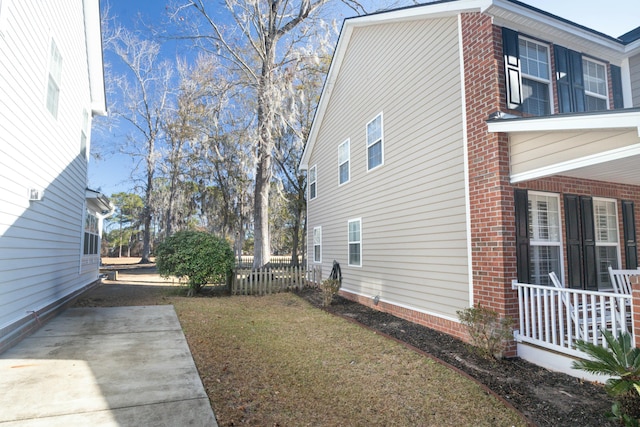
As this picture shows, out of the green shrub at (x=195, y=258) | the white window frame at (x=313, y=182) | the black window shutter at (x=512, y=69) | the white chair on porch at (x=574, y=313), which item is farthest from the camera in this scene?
the white window frame at (x=313, y=182)

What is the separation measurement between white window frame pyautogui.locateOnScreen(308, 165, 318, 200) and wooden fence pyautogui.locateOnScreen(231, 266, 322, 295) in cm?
313

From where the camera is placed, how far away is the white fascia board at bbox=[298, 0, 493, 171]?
566cm

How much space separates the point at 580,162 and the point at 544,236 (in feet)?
5.80

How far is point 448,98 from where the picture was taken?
6.05 metres

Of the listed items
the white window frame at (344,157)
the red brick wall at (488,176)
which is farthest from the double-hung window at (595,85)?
the white window frame at (344,157)

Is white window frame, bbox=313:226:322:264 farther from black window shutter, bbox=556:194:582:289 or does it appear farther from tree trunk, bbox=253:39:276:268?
black window shutter, bbox=556:194:582:289

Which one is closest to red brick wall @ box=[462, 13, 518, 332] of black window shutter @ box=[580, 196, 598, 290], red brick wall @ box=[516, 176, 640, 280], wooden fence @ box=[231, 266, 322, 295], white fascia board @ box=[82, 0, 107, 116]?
red brick wall @ box=[516, 176, 640, 280]

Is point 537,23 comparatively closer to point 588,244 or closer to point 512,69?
point 512,69

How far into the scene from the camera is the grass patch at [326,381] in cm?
321

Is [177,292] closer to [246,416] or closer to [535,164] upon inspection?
[246,416]

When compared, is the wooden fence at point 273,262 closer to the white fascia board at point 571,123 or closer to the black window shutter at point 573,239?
the black window shutter at point 573,239

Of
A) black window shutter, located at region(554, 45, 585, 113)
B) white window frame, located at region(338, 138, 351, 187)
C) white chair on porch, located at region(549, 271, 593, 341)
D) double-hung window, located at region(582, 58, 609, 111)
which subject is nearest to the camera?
white chair on porch, located at region(549, 271, 593, 341)

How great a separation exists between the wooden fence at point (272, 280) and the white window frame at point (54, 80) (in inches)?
251

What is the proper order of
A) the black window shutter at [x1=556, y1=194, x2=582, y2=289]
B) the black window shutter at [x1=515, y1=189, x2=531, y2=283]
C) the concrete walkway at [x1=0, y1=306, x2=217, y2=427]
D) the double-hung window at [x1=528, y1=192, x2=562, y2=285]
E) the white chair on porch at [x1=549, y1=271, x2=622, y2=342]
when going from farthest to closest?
1. the black window shutter at [x1=556, y1=194, x2=582, y2=289]
2. the double-hung window at [x1=528, y1=192, x2=562, y2=285]
3. the black window shutter at [x1=515, y1=189, x2=531, y2=283]
4. the white chair on porch at [x1=549, y1=271, x2=622, y2=342]
5. the concrete walkway at [x1=0, y1=306, x2=217, y2=427]
